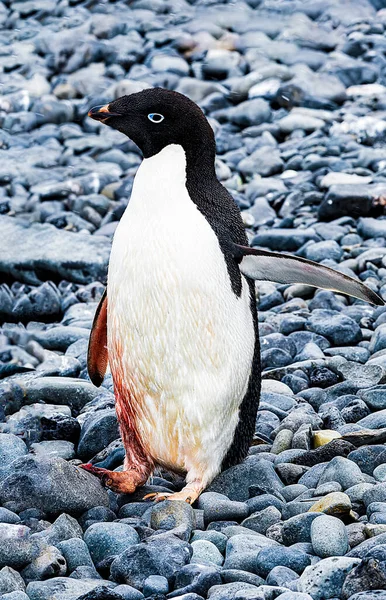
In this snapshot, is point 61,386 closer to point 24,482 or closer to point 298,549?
point 24,482

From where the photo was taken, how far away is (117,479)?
9.80 feet

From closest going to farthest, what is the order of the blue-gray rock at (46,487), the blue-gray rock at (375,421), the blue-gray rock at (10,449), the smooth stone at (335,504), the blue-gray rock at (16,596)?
the blue-gray rock at (16,596) → the smooth stone at (335,504) → the blue-gray rock at (46,487) → the blue-gray rock at (10,449) → the blue-gray rock at (375,421)

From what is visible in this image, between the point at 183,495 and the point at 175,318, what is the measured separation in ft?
1.53

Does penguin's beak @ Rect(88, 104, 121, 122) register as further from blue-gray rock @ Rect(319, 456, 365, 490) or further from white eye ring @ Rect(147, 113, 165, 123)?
blue-gray rock @ Rect(319, 456, 365, 490)

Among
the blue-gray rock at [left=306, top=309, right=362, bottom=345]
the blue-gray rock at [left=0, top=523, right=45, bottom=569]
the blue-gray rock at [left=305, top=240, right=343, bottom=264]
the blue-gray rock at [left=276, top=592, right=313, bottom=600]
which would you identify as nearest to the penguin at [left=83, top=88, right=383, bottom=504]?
the blue-gray rock at [left=0, top=523, right=45, bottom=569]

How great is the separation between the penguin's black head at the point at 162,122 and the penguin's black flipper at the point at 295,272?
0.32 metres

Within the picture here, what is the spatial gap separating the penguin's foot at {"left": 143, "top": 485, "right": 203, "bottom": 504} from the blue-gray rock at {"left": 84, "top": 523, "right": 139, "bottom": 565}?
0.27 meters

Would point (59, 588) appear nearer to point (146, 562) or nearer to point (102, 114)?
point (146, 562)

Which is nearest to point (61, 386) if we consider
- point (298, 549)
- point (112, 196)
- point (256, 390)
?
point (256, 390)

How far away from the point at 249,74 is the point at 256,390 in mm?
5324

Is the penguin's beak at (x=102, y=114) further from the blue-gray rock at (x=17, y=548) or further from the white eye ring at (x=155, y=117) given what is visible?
the blue-gray rock at (x=17, y=548)

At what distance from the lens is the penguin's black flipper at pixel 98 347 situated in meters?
3.39

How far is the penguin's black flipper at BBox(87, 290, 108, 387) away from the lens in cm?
339

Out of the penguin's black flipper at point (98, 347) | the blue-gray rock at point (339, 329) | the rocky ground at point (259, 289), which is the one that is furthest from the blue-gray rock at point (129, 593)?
the blue-gray rock at point (339, 329)
